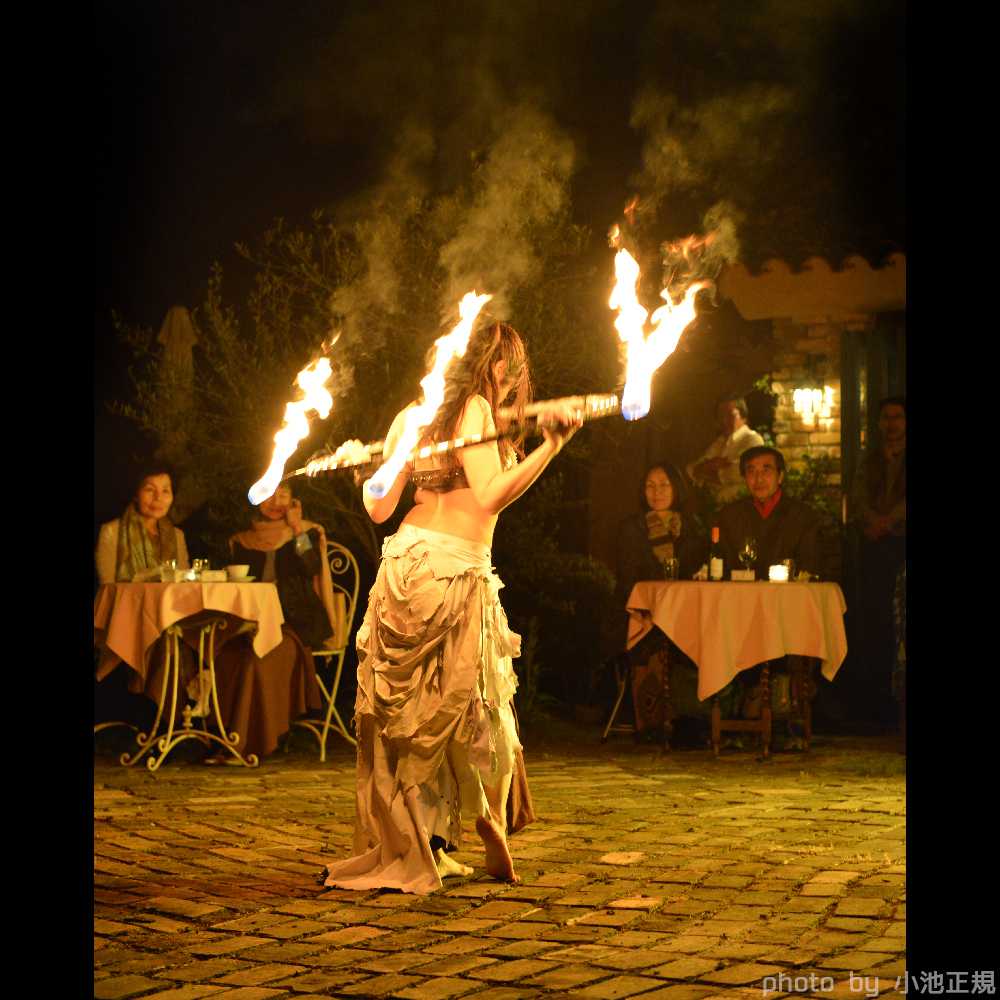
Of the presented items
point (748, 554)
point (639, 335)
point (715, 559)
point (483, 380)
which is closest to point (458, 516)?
point (483, 380)

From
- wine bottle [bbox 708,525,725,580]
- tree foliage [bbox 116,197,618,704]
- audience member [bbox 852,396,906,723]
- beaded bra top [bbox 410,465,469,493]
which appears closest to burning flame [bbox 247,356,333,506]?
Result: beaded bra top [bbox 410,465,469,493]

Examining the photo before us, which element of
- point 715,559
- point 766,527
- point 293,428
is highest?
point 293,428

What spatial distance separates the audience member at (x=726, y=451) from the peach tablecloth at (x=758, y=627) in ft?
9.56

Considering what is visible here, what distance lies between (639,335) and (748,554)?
191 inches

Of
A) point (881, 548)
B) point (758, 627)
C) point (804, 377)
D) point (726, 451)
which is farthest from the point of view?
point (804, 377)

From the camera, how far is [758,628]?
7.96 m

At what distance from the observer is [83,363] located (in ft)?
6.20

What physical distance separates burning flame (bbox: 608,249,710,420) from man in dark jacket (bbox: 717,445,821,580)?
484 centimetres

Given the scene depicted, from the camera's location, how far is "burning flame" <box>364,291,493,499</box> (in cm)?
434

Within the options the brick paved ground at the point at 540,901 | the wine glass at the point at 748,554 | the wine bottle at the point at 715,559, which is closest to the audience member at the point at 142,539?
the brick paved ground at the point at 540,901

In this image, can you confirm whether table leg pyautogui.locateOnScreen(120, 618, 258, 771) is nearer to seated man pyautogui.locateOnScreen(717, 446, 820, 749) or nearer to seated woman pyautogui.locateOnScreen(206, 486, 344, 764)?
seated woman pyautogui.locateOnScreen(206, 486, 344, 764)

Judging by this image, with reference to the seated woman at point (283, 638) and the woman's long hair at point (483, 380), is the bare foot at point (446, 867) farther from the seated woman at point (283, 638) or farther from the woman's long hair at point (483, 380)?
the seated woman at point (283, 638)

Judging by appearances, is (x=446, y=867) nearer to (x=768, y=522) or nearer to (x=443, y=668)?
(x=443, y=668)

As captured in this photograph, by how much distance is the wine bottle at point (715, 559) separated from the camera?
8430 mm
